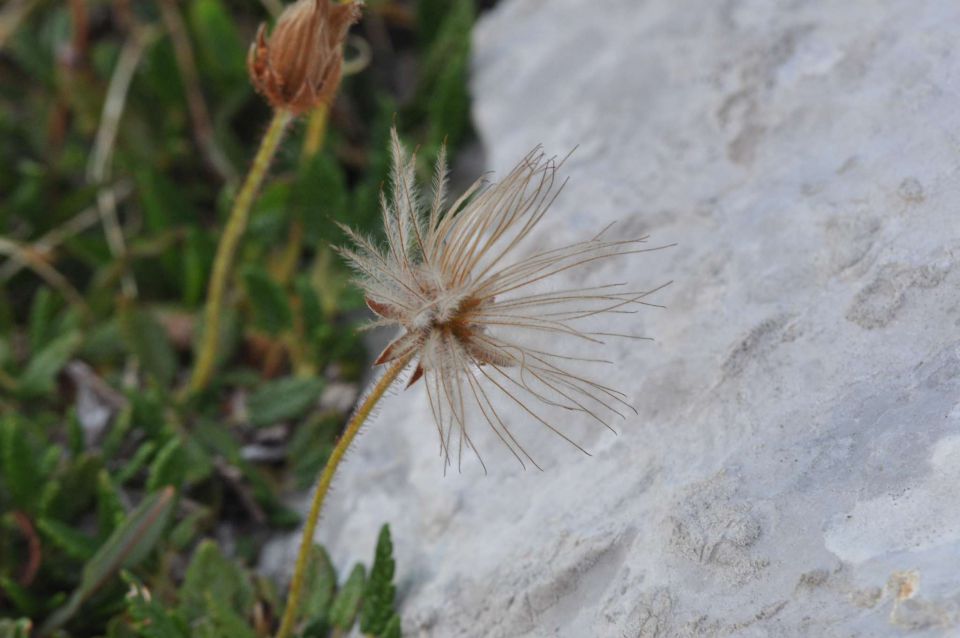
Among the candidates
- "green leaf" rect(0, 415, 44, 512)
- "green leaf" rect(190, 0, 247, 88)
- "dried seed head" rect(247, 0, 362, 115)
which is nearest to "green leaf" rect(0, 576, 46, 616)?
"green leaf" rect(0, 415, 44, 512)

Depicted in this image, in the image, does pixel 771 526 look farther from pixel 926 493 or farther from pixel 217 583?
pixel 217 583

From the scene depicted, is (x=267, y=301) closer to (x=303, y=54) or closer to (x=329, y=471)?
(x=303, y=54)

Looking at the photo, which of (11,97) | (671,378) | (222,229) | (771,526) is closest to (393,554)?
(671,378)

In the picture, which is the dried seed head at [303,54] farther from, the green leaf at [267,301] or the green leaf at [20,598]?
the green leaf at [20,598]

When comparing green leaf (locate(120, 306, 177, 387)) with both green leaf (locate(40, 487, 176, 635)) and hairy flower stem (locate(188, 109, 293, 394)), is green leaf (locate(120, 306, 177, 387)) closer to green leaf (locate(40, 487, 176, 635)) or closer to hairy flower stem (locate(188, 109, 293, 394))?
hairy flower stem (locate(188, 109, 293, 394))

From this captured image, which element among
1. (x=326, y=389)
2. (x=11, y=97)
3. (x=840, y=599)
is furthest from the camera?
(x=11, y=97)

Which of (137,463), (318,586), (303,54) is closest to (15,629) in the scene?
(137,463)

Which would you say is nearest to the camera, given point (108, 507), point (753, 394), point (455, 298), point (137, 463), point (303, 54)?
point (455, 298)
